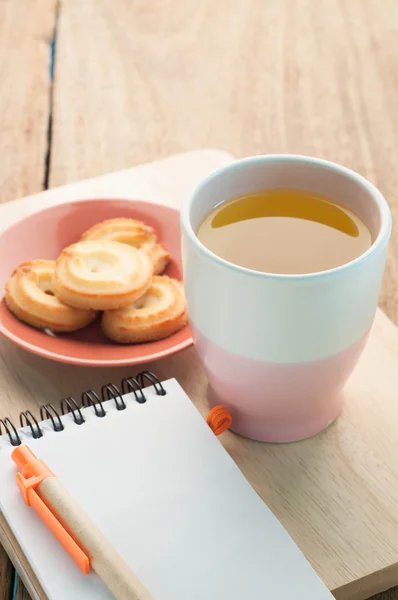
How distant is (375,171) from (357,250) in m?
0.54

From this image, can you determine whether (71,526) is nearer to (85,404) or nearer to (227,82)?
(85,404)

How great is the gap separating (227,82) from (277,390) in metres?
0.84

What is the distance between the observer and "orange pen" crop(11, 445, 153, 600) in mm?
622

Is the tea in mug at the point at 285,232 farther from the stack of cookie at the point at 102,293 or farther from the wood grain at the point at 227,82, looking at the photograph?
the wood grain at the point at 227,82

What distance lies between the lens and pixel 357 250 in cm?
74

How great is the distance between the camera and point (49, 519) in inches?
26.2

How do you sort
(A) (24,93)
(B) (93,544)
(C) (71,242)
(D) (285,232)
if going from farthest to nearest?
(A) (24,93)
(C) (71,242)
(D) (285,232)
(B) (93,544)

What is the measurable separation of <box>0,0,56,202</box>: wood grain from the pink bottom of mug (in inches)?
21.6

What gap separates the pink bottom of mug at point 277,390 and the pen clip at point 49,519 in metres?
0.17

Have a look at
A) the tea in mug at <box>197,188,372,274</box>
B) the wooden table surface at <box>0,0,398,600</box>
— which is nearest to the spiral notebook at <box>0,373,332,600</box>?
the tea in mug at <box>197,188,372,274</box>

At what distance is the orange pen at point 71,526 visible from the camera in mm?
622

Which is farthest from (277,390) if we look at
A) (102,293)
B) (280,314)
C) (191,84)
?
(191,84)

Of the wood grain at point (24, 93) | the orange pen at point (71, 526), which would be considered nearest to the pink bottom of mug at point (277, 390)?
the orange pen at point (71, 526)

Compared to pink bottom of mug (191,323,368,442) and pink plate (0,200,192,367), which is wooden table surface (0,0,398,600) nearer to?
pink plate (0,200,192,367)
